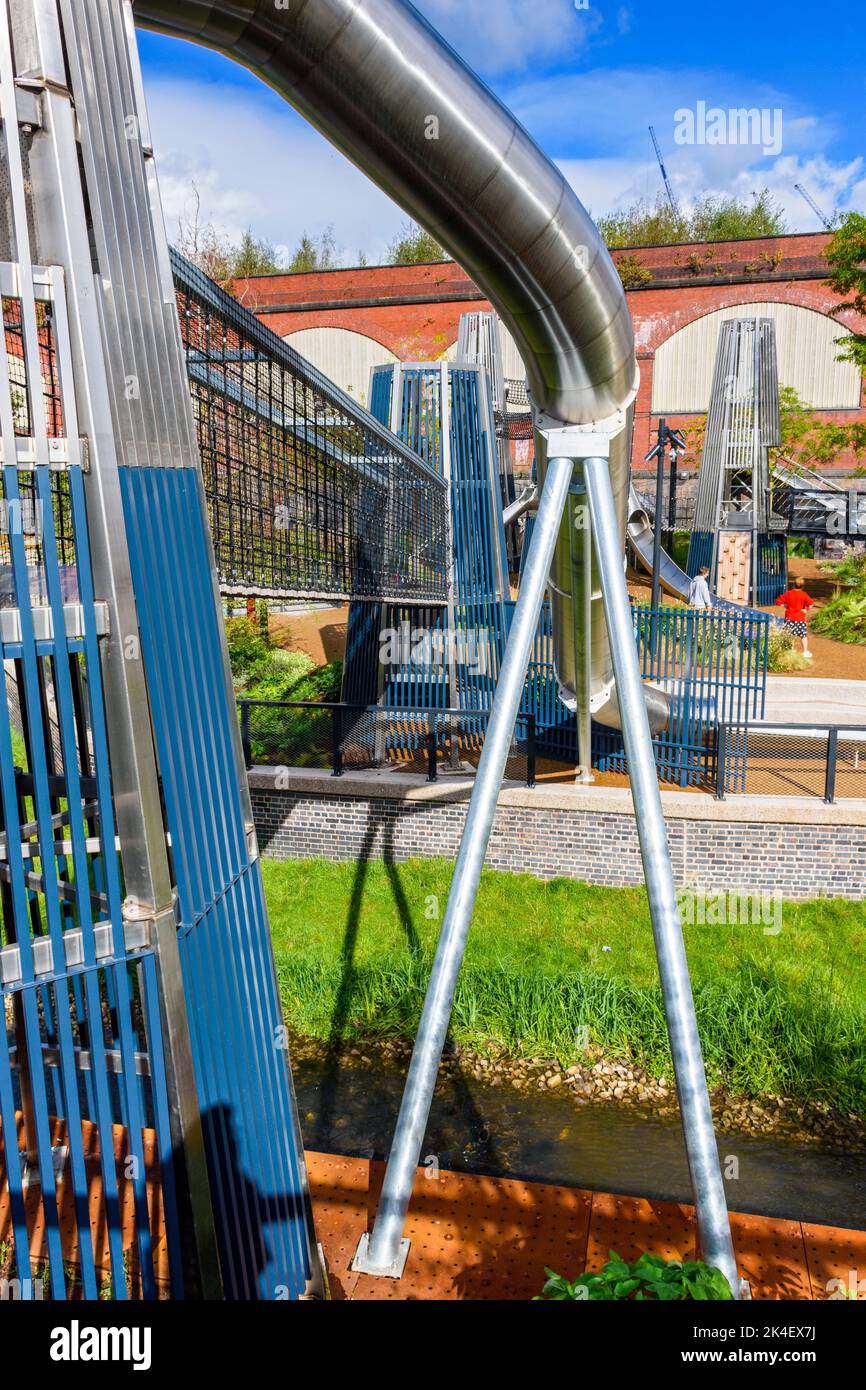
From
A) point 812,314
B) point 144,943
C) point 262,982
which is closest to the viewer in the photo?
point 144,943

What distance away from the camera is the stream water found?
6547 mm

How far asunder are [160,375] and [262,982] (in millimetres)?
2485

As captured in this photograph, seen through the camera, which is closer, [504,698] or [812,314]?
[504,698]

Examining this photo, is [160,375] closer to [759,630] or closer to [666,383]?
[759,630]

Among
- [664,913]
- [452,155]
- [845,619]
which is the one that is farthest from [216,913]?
[845,619]

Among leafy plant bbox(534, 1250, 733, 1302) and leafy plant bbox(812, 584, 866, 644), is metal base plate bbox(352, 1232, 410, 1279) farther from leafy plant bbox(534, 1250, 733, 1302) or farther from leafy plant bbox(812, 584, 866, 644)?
leafy plant bbox(812, 584, 866, 644)

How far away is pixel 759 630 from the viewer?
1093cm

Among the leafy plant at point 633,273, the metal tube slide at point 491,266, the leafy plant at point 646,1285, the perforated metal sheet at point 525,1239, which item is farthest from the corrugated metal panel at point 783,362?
the leafy plant at point 646,1285

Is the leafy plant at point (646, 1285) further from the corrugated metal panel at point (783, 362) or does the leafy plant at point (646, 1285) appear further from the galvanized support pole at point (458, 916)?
the corrugated metal panel at point (783, 362)

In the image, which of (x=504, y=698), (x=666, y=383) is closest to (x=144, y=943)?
(x=504, y=698)

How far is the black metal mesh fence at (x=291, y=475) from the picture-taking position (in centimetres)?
545

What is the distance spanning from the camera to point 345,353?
3444 centimetres

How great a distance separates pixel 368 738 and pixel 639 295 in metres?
24.1

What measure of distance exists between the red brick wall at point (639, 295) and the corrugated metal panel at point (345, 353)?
25cm
